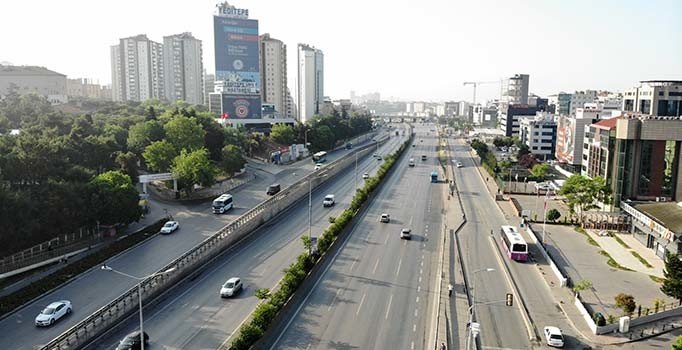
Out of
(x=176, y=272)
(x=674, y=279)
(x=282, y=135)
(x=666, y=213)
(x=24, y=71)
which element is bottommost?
(x=176, y=272)

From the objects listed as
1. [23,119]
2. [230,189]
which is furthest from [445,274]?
[23,119]

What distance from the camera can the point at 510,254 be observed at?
4200 cm

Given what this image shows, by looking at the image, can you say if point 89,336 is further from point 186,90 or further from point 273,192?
point 186,90

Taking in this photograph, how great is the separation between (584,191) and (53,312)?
47.7 metres

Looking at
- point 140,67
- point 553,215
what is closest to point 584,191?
point 553,215

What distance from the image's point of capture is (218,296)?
108ft

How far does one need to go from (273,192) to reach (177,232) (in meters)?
19.3

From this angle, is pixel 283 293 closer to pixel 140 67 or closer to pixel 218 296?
Answer: pixel 218 296

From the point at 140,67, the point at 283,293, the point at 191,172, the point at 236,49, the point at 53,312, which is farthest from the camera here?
the point at 140,67

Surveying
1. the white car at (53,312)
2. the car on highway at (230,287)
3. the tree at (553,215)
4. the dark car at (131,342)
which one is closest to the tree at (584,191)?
the tree at (553,215)

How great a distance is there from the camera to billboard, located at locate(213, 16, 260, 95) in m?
140

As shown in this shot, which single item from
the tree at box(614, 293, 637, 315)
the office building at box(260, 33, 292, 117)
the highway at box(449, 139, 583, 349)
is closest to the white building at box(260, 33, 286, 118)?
the office building at box(260, 33, 292, 117)

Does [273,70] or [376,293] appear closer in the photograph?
[376,293]

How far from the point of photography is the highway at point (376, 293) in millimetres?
27312
